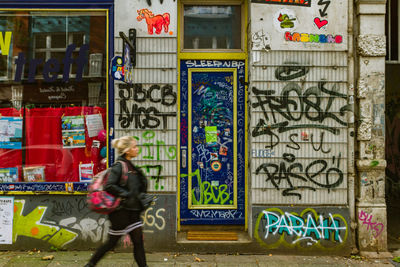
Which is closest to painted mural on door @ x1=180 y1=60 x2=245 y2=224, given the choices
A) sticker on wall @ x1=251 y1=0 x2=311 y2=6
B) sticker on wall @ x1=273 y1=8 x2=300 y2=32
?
sticker on wall @ x1=273 y1=8 x2=300 y2=32

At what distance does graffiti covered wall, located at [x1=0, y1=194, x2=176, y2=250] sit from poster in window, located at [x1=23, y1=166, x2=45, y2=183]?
1.33 feet

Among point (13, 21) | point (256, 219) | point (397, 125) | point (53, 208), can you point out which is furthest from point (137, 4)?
point (397, 125)

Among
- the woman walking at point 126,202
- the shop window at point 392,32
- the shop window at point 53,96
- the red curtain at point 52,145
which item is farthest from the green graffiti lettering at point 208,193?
the shop window at point 392,32

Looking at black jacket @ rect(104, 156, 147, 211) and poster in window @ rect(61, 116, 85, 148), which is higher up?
poster in window @ rect(61, 116, 85, 148)

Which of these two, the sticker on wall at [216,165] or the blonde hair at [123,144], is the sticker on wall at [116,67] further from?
the sticker on wall at [216,165]

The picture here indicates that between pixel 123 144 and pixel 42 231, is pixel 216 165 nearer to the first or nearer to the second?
pixel 123 144

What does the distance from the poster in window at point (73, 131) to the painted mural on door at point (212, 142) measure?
1.58 meters

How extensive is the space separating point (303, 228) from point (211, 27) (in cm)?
347

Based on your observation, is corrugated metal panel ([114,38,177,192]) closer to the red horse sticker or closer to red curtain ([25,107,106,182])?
the red horse sticker

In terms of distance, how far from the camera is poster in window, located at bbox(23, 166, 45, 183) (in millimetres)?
5918

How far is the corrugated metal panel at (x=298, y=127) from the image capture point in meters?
5.70

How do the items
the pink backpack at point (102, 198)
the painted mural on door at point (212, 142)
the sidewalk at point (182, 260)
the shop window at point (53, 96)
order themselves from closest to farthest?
the pink backpack at point (102, 198)
the sidewalk at point (182, 260)
the shop window at point (53, 96)
the painted mural on door at point (212, 142)

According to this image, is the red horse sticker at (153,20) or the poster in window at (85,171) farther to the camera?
the poster in window at (85,171)

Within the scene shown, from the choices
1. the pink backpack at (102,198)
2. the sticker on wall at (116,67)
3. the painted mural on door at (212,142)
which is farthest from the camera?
the painted mural on door at (212,142)
